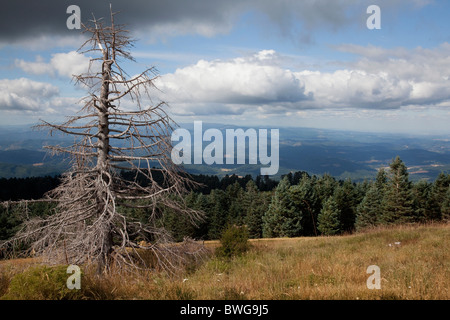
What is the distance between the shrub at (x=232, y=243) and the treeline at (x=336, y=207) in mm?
21696

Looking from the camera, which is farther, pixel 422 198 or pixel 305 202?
pixel 305 202

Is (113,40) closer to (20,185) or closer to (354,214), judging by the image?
(354,214)

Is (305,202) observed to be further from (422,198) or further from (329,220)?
(422,198)

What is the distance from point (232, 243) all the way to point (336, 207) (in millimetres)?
38018

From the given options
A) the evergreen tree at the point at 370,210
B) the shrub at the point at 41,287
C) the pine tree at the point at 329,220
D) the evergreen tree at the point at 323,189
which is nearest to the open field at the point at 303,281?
the shrub at the point at 41,287

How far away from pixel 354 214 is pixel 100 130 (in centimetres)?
5305

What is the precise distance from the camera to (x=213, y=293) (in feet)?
16.6

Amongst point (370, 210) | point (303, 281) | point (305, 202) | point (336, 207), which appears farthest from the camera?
point (305, 202)

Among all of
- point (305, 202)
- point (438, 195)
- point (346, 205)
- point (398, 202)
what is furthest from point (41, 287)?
point (438, 195)

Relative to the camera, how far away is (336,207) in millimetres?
44062

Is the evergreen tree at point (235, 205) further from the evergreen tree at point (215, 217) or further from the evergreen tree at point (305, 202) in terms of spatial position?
the evergreen tree at point (305, 202)

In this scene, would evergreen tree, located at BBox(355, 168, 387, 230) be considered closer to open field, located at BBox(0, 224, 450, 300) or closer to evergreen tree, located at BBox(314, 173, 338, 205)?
evergreen tree, located at BBox(314, 173, 338, 205)

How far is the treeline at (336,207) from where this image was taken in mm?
38719
